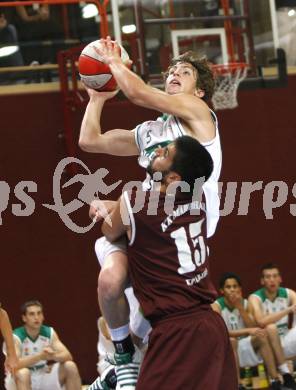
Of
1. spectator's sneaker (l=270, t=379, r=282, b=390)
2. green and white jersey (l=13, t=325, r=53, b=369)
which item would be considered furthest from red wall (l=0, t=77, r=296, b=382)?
spectator's sneaker (l=270, t=379, r=282, b=390)

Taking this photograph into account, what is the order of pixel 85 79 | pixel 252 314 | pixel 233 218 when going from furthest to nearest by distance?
pixel 233 218 → pixel 252 314 → pixel 85 79

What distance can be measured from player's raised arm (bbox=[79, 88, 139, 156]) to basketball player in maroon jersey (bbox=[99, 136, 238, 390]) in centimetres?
77

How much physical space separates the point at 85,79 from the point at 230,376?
2073 mm

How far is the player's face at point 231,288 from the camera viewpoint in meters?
11.8

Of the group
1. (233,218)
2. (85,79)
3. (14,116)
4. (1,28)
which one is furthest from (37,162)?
(85,79)

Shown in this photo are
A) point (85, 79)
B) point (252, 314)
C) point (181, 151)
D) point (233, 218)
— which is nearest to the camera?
point (181, 151)

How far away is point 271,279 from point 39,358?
3.02 meters

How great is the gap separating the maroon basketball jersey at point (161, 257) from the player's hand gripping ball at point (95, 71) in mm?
924

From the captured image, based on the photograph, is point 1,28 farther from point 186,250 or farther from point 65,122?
point 186,250

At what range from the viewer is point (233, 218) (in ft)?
42.3

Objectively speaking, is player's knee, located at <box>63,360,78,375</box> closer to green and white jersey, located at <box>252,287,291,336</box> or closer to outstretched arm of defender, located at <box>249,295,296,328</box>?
outstretched arm of defender, located at <box>249,295,296,328</box>

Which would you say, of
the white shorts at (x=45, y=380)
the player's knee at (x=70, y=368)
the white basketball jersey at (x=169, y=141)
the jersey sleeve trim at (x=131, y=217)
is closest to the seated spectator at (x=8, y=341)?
→ the white shorts at (x=45, y=380)

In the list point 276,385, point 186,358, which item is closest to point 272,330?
point 276,385

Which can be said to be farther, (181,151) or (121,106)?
(121,106)
